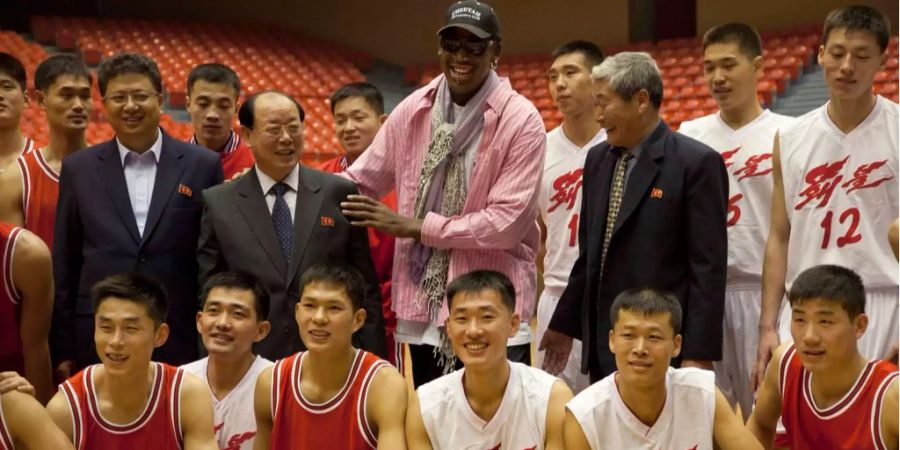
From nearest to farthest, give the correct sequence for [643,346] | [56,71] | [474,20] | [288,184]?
1. [643,346]
2. [474,20]
3. [288,184]
4. [56,71]

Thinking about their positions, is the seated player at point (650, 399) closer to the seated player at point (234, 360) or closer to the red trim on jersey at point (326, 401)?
the red trim on jersey at point (326, 401)

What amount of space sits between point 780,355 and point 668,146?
827mm

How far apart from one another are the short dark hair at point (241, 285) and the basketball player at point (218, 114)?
1147mm

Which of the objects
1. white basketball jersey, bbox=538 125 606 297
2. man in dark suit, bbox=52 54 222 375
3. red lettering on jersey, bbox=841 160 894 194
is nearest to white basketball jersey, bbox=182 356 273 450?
man in dark suit, bbox=52 54 222 375

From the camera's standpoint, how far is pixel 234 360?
447 centimetres

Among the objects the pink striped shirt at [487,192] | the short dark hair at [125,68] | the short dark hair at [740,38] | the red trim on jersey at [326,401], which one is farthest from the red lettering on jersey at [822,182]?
the short dark hair at [125,68]

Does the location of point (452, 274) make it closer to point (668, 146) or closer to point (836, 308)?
point (668, 146)

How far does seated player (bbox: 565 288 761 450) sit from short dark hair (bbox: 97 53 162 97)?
81.8 inches

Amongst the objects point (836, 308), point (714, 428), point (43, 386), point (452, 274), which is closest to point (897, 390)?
point (836, 308)

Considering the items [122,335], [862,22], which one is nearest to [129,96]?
[122,335]

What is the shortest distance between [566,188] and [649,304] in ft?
4.99

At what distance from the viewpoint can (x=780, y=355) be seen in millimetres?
4148

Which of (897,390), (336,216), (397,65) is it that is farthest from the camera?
(397,65)

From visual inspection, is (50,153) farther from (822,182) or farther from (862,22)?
(862,22)
